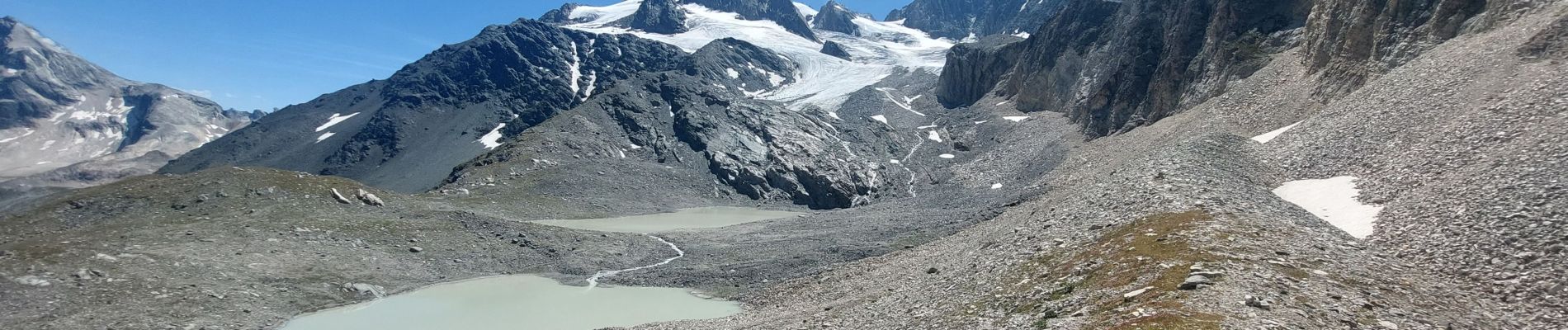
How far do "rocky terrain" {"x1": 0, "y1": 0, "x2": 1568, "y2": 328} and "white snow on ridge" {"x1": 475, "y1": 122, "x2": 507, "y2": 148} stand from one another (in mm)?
20295

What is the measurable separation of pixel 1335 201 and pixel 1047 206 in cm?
1320

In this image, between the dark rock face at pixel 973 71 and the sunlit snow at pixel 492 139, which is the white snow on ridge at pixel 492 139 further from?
the dark rock face at pixel 973 71

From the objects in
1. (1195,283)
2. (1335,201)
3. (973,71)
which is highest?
(1195,283)

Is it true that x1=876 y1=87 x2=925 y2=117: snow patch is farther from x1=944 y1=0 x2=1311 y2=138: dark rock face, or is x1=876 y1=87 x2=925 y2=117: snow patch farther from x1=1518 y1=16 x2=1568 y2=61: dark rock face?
x1=1518 y1=16 x2=1568 y2=61: dark rock face

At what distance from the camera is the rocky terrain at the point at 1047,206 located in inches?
938

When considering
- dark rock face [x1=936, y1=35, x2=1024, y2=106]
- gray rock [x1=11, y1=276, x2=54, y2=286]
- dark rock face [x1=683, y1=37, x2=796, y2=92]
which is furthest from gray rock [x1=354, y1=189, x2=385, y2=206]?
dark rock face [x1=683, y1=37, x2=796, y2=92]

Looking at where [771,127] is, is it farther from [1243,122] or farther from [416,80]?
[416,80]

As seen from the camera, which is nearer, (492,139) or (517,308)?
(517,308)

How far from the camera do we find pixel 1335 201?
35250mm

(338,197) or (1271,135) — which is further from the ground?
(338,197)

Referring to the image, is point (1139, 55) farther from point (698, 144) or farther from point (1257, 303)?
point (1257, 303)

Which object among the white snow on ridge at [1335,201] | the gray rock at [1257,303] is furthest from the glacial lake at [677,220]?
the gray rock at [1257,303]

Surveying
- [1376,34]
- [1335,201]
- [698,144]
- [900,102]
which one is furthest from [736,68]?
[1335,201]

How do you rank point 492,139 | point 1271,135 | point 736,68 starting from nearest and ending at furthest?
point 1271,135 → point 492,139 → point 736,68
